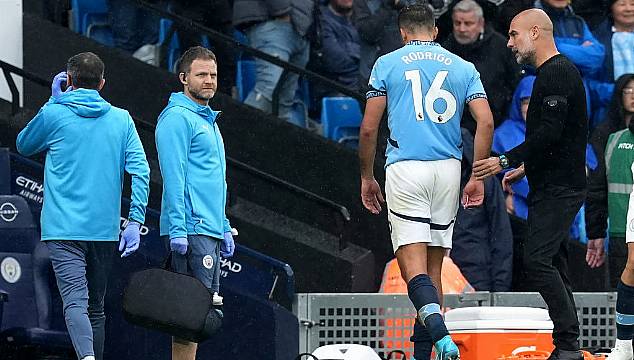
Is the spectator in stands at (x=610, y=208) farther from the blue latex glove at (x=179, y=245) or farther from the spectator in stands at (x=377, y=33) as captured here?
the blue latex glove at (x=179, y=245)

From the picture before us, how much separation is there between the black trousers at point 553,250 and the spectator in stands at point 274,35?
13.5 feet

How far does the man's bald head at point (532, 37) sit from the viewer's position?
31.5 ft

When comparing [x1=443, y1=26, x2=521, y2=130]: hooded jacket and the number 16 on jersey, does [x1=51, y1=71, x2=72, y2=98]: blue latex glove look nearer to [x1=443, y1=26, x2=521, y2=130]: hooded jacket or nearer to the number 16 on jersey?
the number 16 on jersey

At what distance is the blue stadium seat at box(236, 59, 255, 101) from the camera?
13.8 meters

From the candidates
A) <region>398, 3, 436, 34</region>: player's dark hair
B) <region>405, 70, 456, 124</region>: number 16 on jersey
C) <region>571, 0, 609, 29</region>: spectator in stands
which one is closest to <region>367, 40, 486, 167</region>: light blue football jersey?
<region>405, 70, 456, 124</region>: number 16 on jersey

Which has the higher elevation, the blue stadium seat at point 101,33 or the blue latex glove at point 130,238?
the blue stadium seat at point 101,33

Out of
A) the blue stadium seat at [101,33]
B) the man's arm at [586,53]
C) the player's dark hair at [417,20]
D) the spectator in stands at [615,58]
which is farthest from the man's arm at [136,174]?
the spectator in stands at [615,58]

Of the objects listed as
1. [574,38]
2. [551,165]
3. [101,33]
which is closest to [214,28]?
[101,33]

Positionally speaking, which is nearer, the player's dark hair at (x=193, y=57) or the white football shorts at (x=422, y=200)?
Answer: the white football shorts at (x=422, y=200)

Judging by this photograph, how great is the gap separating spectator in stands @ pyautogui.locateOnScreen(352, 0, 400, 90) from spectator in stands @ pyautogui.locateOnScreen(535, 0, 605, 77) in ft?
4.08

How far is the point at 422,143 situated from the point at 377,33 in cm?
406

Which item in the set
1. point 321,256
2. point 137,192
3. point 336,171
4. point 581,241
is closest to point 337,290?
point 321,256

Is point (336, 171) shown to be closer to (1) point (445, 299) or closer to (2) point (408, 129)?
(1) point (445, 299)

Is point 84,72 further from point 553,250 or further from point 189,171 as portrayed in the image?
point 553,250
